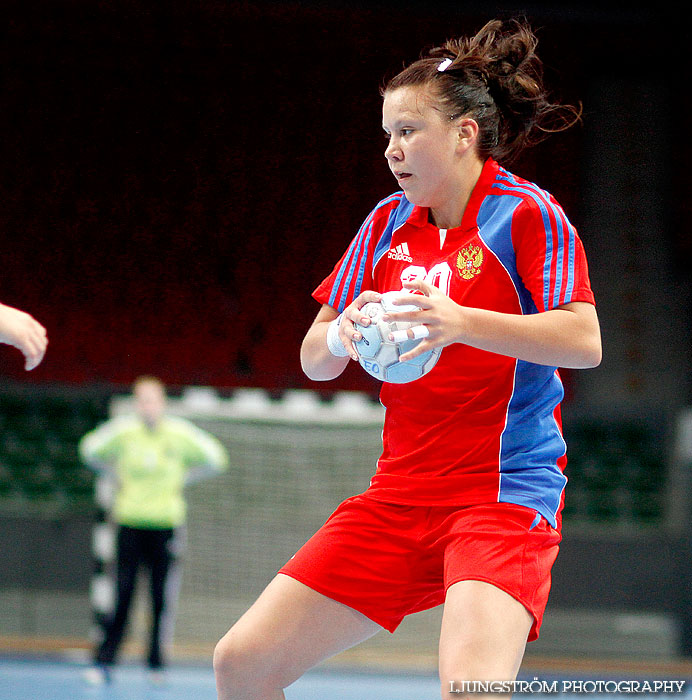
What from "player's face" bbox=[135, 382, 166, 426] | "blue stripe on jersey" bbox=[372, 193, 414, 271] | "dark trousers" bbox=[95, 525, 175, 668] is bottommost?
"dark trousers" bbox=[95, 525, 175, 668]

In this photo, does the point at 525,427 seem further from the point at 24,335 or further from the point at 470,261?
the point at 24,335

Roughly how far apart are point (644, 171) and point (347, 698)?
6.67 metres

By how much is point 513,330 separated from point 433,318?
177 millimetres

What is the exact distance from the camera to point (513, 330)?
191 cm

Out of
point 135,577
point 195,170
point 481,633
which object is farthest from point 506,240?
point 195,170

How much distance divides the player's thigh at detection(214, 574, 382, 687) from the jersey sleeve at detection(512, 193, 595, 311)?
2.56 ft

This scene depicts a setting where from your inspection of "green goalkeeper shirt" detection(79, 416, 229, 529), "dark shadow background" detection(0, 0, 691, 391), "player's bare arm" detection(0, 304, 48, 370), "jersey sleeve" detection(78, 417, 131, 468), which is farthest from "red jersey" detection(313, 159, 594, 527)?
"dark shadow background" detection(0, 0, 691, 391)

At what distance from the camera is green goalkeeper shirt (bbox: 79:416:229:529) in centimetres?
583

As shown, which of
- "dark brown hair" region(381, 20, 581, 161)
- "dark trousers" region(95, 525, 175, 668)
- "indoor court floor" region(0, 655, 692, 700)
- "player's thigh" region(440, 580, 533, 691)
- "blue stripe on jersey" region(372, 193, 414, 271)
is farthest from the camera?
"dark trousers" region(95, 525, 175, 668)

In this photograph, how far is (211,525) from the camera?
22.1ft

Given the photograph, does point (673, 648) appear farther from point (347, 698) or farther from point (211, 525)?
Answer: point (211, 525)

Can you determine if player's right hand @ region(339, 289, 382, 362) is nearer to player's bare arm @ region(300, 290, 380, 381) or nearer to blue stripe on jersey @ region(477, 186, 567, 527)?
player's bare arm @ region(300, 290, 380, 381)

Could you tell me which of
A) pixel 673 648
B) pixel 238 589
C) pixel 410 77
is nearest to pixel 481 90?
pixel 410 77

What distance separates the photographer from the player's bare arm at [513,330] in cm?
185
